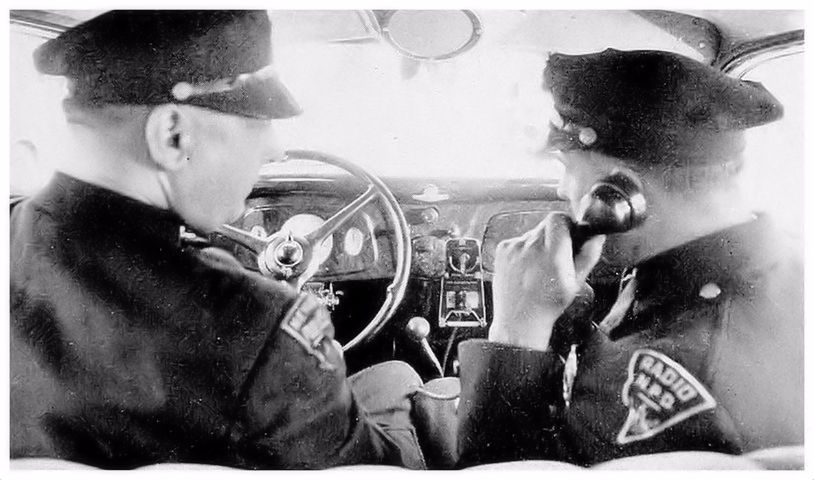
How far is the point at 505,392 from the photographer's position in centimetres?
164

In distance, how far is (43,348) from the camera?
5.32 ft

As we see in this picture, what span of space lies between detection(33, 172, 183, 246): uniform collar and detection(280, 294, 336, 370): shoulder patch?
276 millimetres

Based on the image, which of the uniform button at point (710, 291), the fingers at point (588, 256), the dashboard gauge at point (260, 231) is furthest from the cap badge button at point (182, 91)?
the uniform button at point (710, 291)

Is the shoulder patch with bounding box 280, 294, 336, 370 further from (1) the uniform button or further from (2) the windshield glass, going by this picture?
(1) the uniform button

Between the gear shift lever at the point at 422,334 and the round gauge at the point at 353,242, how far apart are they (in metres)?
0.18

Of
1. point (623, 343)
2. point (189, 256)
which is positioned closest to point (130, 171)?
point (189, 256)

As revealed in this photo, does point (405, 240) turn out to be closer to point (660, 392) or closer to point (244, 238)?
point (244, 238)

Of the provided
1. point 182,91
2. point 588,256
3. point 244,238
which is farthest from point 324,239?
point 588,256

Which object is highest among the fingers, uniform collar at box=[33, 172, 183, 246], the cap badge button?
the cap badge button

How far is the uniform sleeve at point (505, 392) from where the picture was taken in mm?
1641

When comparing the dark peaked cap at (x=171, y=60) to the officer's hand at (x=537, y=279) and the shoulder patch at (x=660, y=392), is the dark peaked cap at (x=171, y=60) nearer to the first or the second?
the officer's hand at (x=537, y=279)

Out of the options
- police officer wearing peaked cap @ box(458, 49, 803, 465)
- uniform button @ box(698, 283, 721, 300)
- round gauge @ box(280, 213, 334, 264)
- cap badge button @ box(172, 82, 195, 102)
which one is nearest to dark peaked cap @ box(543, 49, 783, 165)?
police officer wearing peaked cap @ box(458, 49, 803, 465)

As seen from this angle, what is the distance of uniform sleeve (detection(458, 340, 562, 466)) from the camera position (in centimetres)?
164

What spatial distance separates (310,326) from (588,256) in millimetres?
593
